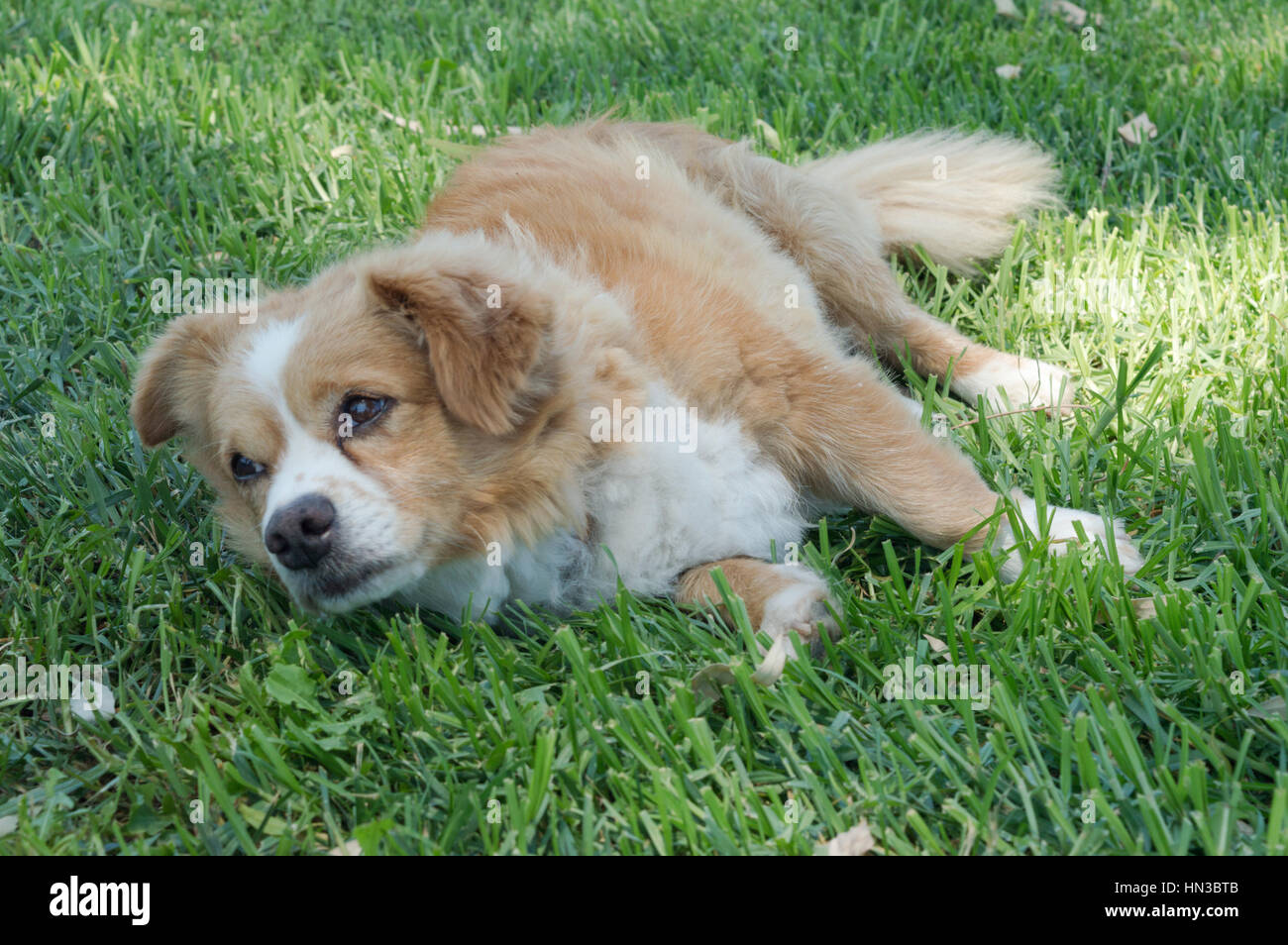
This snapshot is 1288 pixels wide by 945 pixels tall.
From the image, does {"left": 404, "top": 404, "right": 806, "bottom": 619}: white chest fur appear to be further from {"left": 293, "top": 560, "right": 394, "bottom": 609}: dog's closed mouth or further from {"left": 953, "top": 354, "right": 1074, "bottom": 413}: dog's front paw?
{"left": 953, "top": 354, "right": 1074, "bottom": 413}: dog's front paw

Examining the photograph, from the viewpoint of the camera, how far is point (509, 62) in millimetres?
5406

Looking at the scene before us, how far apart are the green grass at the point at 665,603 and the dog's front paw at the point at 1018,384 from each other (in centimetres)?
8

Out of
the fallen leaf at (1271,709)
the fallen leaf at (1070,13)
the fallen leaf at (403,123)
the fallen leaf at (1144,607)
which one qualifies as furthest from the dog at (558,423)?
the fallen leaf at (1070,13)

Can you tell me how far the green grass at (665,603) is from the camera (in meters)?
2.09

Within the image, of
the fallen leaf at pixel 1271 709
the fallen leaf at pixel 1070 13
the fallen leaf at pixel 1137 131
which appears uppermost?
the fallen leaf at pixel 1070 13

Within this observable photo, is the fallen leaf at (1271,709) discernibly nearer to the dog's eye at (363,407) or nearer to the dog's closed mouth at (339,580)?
the dog's closed mouth at (339,580)

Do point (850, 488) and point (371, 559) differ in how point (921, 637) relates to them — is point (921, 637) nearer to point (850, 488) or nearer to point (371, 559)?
point (850, 488)

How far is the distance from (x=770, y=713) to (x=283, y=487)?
3.67 feet

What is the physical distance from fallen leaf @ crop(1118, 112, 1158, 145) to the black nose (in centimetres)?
365

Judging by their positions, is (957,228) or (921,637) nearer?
(921,637)

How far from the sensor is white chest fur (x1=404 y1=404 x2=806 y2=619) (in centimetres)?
271

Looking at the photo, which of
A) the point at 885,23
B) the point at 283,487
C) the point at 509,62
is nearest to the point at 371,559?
the point at 283,487

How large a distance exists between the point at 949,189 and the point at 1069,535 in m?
1.79

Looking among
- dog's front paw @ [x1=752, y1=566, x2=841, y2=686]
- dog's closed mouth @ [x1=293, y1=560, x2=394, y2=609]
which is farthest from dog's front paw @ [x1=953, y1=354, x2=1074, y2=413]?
dog's closed mouth @ [x1=293, y1=560, x2=394, y2=609]
